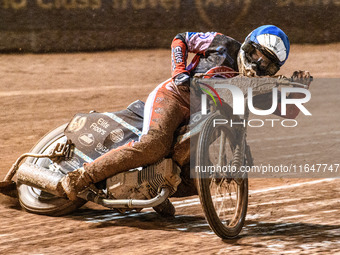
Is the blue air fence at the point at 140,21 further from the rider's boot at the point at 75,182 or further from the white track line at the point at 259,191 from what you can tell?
the rider's boot at the point at 75,182

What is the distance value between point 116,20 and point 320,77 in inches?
178

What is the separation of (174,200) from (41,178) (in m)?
1.43

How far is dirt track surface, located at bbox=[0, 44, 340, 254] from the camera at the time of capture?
4.57 meters

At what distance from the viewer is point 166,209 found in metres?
5.29

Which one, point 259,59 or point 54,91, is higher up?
point 259,59

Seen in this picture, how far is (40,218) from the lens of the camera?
207 inches

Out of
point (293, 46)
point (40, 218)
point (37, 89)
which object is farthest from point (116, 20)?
point (40, 218)

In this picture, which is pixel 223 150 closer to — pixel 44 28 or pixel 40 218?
pixel 40 218

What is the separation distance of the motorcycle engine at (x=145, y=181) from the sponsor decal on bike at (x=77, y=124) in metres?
0.74

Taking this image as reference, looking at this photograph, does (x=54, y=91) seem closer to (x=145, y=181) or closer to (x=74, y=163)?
(x=74, y=163)

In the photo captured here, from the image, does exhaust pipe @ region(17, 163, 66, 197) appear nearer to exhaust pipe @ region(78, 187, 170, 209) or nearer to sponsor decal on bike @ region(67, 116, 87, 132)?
exhaust pipe @ region(78, 187, 170, 209)

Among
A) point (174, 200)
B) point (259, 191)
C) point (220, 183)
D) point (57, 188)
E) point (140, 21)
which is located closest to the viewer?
point (220, 183)

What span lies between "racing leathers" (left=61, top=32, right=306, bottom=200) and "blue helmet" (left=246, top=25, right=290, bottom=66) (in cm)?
33

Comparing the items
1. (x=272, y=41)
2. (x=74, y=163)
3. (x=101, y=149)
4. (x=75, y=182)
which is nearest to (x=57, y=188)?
(x=75, y=182)
